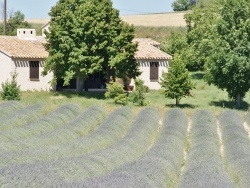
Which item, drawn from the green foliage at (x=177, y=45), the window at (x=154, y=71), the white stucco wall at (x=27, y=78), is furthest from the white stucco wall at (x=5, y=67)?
the green foliage at (x=177, y=45)

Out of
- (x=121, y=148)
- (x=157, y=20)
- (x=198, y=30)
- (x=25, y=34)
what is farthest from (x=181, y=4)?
(x=121, y=148)

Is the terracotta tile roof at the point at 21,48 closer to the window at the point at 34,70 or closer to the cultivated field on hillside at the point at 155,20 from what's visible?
the window at the point at 34,70

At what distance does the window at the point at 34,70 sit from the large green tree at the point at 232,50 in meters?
14.4

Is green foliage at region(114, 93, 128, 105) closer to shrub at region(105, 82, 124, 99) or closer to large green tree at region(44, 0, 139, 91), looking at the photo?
shrub at region(105, 82, 124, 99)

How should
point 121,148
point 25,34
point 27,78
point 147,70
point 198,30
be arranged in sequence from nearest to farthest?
point 121,148, point 27,78, point 147,70, point 25,34, point 198,30

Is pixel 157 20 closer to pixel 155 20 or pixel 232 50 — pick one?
pixel 155 20

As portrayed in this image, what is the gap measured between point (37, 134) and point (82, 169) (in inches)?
381

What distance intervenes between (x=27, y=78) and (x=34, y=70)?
0.90 meters

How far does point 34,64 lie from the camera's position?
49.2m

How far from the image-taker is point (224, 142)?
86.0 feet

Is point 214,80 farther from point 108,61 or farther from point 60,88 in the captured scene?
point 60,88

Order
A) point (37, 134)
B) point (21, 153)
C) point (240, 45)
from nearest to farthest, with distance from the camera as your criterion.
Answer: point (21, 153) → point (37, 134) → point (240, 45)

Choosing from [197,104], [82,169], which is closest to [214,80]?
[197,104]

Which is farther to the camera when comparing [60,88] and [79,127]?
[60,88]
